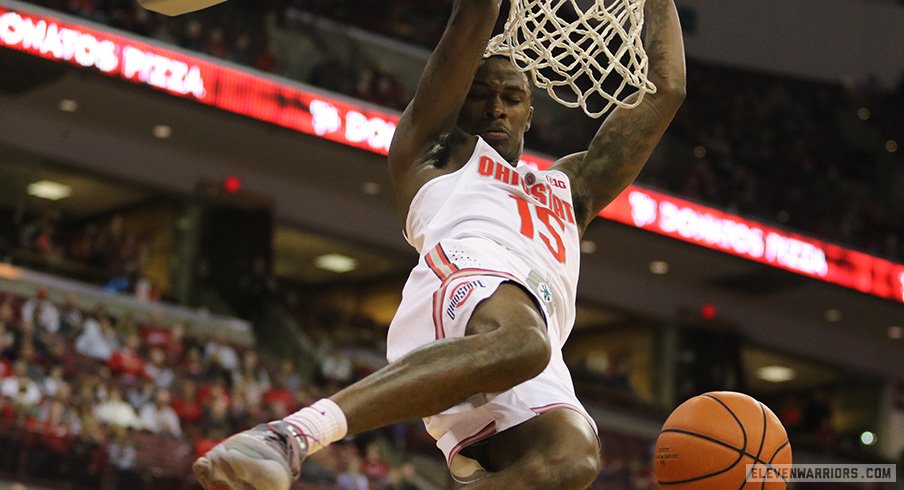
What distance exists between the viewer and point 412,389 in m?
3.37

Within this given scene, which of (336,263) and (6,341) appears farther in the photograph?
(336,263)

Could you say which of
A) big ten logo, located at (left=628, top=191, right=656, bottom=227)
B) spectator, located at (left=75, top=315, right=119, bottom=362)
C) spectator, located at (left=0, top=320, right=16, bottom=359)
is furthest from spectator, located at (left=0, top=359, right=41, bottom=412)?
big ten logo, located at (left=628, top=191, right=656, bottom=227)

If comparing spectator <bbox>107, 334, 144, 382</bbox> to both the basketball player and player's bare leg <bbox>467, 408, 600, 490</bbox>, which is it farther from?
player's bare leg <bbox>467, 408, 600, 490</bbox>

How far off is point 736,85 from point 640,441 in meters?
8.83

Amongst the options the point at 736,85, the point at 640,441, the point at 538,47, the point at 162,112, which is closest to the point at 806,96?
the point at 736,85

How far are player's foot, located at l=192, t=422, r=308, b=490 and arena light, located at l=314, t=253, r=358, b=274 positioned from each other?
1939 centimetres

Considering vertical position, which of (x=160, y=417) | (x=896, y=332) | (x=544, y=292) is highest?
(x=544, y=292)

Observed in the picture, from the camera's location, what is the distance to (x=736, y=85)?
25469 mm

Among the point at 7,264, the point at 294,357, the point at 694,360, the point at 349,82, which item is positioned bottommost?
the point at 694,360

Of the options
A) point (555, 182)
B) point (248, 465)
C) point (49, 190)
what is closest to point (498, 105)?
point (555, 182)

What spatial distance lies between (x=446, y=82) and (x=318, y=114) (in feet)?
42.0

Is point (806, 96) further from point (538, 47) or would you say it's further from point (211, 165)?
point (538, 47)

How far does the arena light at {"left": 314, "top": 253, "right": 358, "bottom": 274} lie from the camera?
2266cm

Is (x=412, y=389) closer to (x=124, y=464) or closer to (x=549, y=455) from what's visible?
(x=549, y=455)
